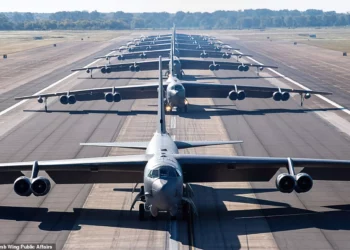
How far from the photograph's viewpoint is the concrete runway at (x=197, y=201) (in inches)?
1100

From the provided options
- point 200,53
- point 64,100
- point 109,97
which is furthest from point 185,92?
point 200,53

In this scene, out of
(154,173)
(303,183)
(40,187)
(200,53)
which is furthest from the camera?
(200,53)

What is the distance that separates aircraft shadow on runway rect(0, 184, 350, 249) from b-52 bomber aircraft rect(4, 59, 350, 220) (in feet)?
4.42

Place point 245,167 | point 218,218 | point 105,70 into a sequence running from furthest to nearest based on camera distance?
point 105,70
point 245,167
point 218,218

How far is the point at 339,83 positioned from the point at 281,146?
53635mm

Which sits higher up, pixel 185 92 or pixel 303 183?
pixel 303 183

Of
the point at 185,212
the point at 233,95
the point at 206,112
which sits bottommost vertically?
the point at 206,112

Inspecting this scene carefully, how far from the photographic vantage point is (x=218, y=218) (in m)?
30.6

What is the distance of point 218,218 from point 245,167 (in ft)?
12.5

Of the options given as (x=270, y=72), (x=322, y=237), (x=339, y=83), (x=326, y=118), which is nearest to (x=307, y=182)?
(x=322, y=237)

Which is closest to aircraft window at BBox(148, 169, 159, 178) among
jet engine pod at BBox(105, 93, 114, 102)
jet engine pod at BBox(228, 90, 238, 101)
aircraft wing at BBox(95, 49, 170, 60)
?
jet engine pod at BBox(105, 93, 114, 102)

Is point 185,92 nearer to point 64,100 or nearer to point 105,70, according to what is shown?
point 64,100

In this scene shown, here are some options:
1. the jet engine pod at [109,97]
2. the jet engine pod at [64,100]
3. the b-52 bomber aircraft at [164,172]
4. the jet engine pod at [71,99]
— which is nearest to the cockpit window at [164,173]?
the b-52 bomber aircraft at [164,172]

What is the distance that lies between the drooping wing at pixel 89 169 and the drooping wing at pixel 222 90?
38603 millimetres
